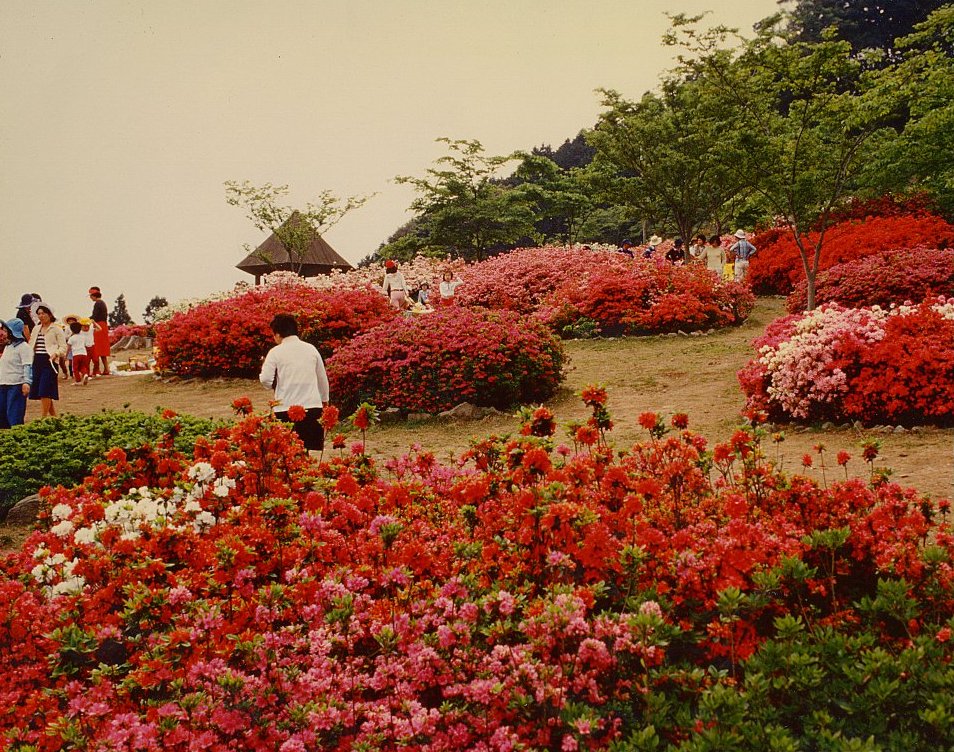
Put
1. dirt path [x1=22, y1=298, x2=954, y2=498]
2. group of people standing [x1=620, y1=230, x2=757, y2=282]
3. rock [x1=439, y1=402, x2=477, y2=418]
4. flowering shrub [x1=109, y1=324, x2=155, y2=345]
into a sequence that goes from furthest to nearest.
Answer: flowering shrub [x1=109, y1=324, x2=155, y2=345], group of people standing [x1=620, y1=230, x2=757, y2=282], rock [x1=439, y1=402, x2=477, y2=418], dirt path [x1=22, y1=298, x2=954, y2=498]

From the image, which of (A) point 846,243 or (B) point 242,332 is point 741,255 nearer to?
(A) point 846,243

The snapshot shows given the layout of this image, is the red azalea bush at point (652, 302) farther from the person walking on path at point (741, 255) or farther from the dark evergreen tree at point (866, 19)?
the dark evergreen tree at point (866, 19)

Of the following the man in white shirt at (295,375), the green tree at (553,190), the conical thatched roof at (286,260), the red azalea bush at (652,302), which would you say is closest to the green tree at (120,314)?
the conical thatched roof at (286,260)

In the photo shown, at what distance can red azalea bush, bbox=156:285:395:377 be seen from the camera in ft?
54.4

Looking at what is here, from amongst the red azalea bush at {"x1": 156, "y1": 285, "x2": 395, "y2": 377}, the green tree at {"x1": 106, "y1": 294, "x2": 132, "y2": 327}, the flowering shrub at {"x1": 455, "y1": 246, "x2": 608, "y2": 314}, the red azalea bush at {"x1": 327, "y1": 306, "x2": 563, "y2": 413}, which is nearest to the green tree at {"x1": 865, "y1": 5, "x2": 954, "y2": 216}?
the flowering shrub at {"x1": 455, "y1": 246, "x2": 608, "y2": 314}

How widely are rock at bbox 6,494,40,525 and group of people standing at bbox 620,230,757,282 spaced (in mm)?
17078

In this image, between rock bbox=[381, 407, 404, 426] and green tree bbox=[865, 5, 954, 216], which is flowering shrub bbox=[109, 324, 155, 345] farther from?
green tree bbox=[865, 5, 954, 216]

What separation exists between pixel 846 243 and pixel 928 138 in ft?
9.76

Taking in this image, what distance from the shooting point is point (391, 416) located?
11344mm

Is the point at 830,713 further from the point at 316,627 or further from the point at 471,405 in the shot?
the point at 471,405

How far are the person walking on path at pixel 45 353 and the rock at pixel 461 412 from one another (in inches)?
226

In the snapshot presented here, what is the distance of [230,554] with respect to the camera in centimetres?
332

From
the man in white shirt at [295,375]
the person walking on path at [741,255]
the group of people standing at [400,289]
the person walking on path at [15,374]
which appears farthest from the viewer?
the person walking on path at [741,255]

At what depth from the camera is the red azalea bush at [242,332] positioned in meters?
16.6
